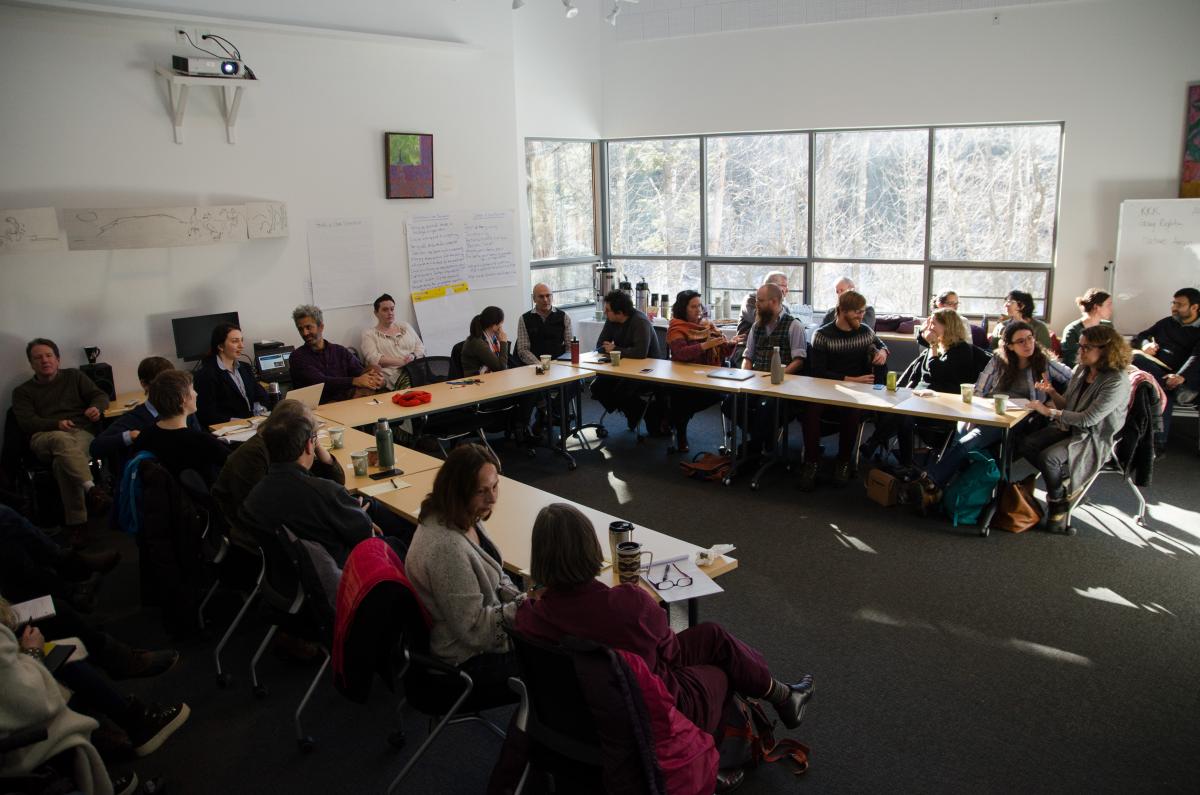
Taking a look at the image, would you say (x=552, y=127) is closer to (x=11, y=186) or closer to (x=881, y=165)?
(x=881, y=165)

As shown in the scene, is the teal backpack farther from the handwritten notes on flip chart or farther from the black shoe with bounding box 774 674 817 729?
the handwritten notes on flip chart

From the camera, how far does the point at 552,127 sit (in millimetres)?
8719

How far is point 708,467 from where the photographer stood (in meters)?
6.16

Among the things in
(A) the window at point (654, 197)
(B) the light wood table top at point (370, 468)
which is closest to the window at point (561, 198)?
(A) the window at point (654, 197)

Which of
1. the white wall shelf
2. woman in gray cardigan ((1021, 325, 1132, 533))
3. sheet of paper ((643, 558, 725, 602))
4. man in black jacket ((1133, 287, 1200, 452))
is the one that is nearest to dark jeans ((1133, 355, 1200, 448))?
man in black jacket ((1133, 287, 1200, 452))

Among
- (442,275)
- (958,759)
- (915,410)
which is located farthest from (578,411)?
(958,759)

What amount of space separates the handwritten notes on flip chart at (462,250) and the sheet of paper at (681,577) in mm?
5227

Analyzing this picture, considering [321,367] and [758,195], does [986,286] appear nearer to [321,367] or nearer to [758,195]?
[758,195]

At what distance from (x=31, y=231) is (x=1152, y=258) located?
8.30 m

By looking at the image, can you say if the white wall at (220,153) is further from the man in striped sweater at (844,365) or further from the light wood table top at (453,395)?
the man in striped sweater at (844,365)

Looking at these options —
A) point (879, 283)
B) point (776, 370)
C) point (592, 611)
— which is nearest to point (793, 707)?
point (592, 611)

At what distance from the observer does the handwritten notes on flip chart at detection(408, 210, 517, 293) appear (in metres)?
7.67

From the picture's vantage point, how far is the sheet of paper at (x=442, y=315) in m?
7.75

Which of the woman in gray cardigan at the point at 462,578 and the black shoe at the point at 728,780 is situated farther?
the black shoe at the point at 728,780
